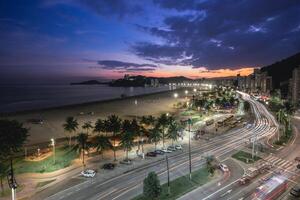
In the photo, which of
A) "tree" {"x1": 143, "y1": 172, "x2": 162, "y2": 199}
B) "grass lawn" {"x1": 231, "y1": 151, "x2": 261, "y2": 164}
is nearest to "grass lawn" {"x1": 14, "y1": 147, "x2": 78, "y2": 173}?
"tree" {"x1": 143, "y1": 172, "x2": 162, "y2": 199}

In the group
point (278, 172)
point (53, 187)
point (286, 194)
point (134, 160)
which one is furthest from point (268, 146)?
point (53, 187)

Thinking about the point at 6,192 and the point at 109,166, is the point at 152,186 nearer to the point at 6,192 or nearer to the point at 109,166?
the point at 109,166

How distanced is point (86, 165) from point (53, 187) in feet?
35.2

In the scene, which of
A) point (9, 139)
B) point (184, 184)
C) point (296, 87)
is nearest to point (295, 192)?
point (184, 184)

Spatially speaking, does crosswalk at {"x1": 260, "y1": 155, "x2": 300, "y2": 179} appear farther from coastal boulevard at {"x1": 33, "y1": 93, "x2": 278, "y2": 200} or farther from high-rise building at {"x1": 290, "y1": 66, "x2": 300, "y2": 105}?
high-rise building at {"x1": 290, "y1": 66, "x2": 300, "y2": 105}

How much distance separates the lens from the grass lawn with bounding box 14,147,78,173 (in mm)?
51838

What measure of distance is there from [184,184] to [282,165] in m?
24.0

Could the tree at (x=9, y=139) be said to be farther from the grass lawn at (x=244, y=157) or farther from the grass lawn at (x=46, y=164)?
the grass lawn at (x=244, y=157)

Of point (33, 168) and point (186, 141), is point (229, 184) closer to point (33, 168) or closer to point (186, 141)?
point (186, 141)

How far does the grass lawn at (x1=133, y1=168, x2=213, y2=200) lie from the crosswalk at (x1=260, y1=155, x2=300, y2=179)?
15.0m

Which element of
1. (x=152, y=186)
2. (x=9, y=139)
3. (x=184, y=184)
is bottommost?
(x=184, y=184)

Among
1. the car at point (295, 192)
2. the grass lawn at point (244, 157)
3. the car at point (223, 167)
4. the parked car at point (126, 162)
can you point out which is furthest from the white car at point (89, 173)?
the car at point (295, 192)

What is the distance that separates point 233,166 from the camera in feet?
171

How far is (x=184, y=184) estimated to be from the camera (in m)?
43.1
